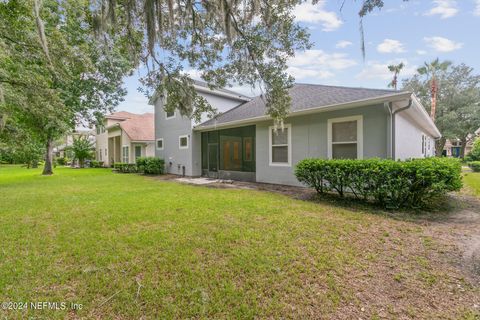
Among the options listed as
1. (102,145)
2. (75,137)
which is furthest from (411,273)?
(75,137)

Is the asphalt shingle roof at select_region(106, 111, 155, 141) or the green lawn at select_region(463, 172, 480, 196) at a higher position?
the asphalt shingle roof at select_region(106, 111, 155, 141)

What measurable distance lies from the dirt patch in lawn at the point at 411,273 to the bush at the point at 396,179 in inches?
27.9

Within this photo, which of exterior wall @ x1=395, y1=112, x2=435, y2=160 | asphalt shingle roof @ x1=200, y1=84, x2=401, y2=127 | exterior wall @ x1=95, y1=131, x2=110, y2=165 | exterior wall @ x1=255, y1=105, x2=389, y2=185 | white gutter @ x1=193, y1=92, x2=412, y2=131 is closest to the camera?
white gutter @ x1=193, y1=92, x2=412, y2=131

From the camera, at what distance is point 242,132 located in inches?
452

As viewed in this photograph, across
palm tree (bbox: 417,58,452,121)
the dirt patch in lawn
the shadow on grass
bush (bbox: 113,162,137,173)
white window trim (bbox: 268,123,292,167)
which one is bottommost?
the dirt patch in lawn

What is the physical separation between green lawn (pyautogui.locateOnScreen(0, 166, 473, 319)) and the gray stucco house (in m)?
3.26

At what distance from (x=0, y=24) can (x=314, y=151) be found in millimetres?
9832

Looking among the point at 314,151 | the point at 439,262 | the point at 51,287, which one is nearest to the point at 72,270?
the point at 51,287

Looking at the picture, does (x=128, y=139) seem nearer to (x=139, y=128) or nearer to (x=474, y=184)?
(x=139, y=128)

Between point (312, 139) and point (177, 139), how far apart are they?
343 inches

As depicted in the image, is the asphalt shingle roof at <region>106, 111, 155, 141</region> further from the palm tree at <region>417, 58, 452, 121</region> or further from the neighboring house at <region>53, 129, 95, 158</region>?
the palm tree at <region>417, 58, 452, 121</region>

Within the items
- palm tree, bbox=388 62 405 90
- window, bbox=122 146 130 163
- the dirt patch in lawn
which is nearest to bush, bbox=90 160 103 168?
window, bbox=122 146 130 163

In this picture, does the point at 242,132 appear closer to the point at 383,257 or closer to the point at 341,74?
the point at 341,74

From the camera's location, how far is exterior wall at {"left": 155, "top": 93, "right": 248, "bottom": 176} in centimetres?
1327
